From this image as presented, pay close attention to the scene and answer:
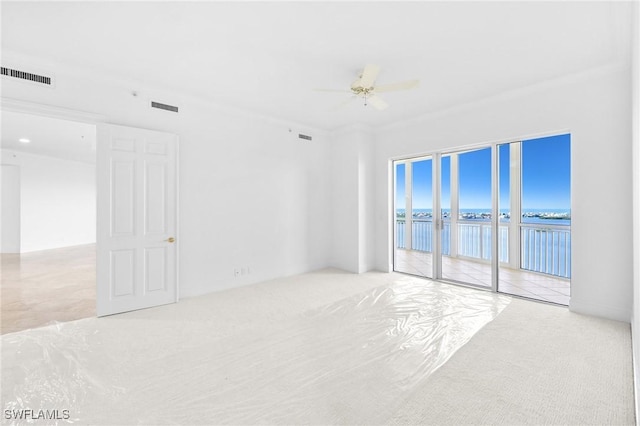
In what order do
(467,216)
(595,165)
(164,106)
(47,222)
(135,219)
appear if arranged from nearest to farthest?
(595,165)
(135,219)
(164,106)
(467,216)
(47,222)

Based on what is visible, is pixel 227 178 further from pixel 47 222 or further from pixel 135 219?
pixel 47 222

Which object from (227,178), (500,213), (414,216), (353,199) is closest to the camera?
(500,213)

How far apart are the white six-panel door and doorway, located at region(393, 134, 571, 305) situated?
394cm

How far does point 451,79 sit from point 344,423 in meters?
3.67

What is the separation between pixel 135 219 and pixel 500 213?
5.00 metres

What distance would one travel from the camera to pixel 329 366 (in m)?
2.31

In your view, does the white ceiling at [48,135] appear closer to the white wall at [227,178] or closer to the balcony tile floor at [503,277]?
the white wall at [227,178]

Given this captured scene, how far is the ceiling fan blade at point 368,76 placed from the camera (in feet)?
8.87

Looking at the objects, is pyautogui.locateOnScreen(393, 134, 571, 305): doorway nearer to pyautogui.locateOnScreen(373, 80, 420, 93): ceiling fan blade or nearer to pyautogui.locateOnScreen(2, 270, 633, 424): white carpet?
pyautogui.locateOnScreen(2, 270, 633, 424): white carpet

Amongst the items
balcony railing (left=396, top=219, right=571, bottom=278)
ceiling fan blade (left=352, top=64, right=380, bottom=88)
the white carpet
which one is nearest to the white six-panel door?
the white carpet

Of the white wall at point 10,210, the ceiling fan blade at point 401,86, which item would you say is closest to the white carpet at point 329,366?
the ceiling fan blade at point 401,86

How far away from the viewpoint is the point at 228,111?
14.4 feet

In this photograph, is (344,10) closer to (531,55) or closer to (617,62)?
(531,55)
